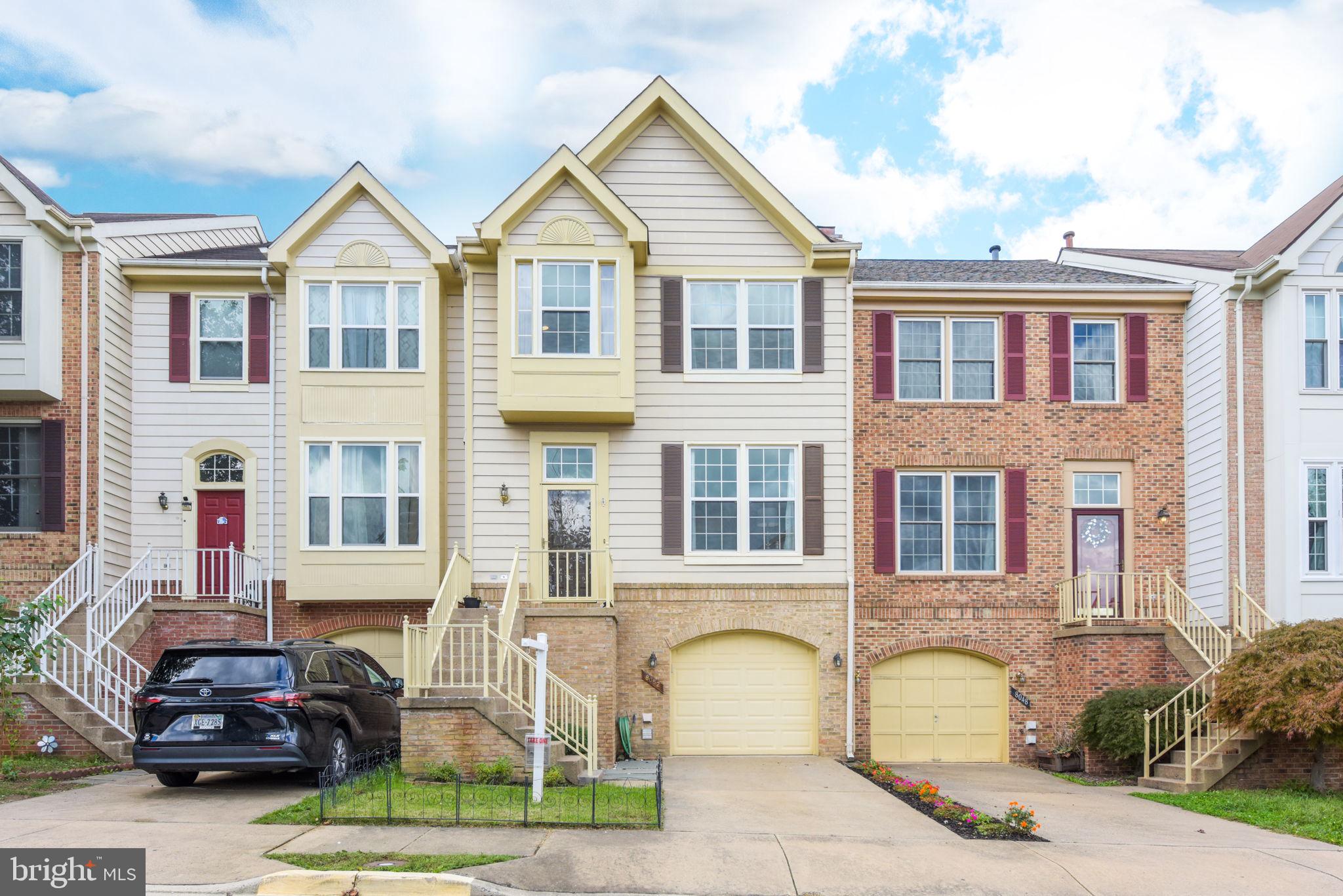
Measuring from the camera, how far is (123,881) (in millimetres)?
8969

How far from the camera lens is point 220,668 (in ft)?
42.4

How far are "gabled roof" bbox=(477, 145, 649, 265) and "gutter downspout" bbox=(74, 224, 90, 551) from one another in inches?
241

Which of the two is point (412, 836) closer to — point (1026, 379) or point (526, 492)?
point (526, 492)

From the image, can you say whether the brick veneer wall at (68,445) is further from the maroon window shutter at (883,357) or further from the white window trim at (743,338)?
the maroon window shutter at (883,357)

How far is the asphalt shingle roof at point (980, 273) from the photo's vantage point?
68.2ft

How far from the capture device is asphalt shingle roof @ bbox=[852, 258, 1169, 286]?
2080 centimetres

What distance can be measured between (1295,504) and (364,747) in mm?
13956

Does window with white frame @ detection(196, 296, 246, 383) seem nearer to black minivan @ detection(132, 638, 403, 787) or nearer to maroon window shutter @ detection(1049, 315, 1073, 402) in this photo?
black minivan @ detection(132, 638, 403, 787)

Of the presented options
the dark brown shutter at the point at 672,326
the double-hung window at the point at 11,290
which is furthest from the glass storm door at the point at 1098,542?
the double-hung window at the point at 11,290

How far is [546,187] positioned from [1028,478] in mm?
9048

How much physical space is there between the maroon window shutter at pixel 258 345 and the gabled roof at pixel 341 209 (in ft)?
3.38

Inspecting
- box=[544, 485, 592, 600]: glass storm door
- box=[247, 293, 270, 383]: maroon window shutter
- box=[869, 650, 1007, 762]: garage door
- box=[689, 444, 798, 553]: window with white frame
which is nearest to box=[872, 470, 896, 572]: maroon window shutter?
box=[869, 650, 1007, 762]: garage door

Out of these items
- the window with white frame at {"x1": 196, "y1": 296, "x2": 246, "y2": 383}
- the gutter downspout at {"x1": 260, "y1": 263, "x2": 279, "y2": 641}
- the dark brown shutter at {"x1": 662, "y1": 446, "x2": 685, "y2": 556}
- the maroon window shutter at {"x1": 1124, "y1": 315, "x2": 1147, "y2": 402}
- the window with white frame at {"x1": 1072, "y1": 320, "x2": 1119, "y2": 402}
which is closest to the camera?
the dark brown shutter at {"x1": 662, "y1": 446, "x2": 685, "y2": 556}

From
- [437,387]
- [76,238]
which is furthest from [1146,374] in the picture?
[76,238]
